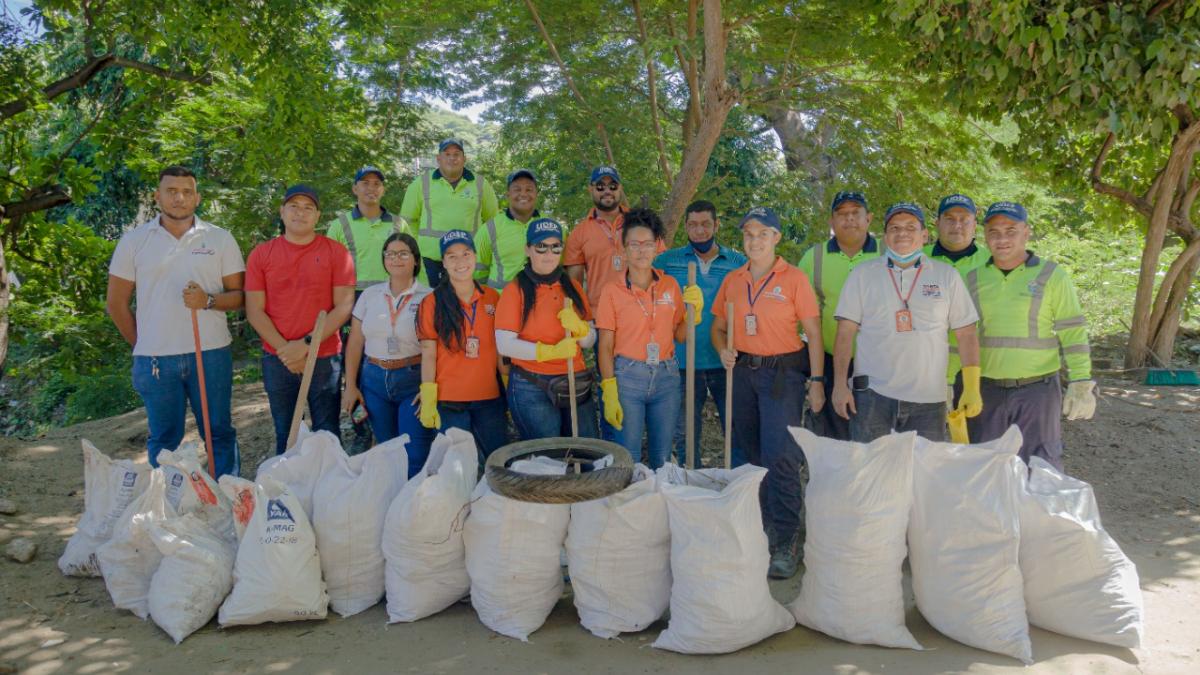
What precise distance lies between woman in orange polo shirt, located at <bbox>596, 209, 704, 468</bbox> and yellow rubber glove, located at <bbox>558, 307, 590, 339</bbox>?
0.11m

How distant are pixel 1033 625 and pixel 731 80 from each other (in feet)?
17.4

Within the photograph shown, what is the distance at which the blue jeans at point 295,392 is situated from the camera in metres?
4.64

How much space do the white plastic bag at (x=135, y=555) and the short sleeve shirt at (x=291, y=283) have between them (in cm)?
116

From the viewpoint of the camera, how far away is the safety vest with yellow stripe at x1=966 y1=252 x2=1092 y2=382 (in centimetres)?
394

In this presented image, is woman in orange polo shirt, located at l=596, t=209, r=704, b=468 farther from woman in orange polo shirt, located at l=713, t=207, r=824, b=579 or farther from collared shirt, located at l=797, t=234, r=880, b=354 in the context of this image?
collared shirt, located at l=797, t=234, r=880, b=354

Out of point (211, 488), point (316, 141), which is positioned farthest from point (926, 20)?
point (316, 141)

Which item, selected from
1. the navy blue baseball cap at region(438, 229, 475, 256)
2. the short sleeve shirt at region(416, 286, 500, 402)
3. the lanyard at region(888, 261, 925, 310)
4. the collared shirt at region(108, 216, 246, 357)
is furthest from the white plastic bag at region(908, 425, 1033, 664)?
the collared shirt at region(108, 216, 246, 357)

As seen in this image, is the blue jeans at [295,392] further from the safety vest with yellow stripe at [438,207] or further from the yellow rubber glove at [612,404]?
the yellow rubber glove at [612,404]

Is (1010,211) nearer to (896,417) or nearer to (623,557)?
(896,417)

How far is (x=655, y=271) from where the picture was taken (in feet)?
14.1

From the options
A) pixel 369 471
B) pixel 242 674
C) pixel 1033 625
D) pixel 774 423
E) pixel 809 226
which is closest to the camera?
pixel 242 674

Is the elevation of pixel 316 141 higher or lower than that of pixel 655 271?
higher

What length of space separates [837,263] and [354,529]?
2.76 m

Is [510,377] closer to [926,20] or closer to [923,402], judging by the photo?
[923,402]
